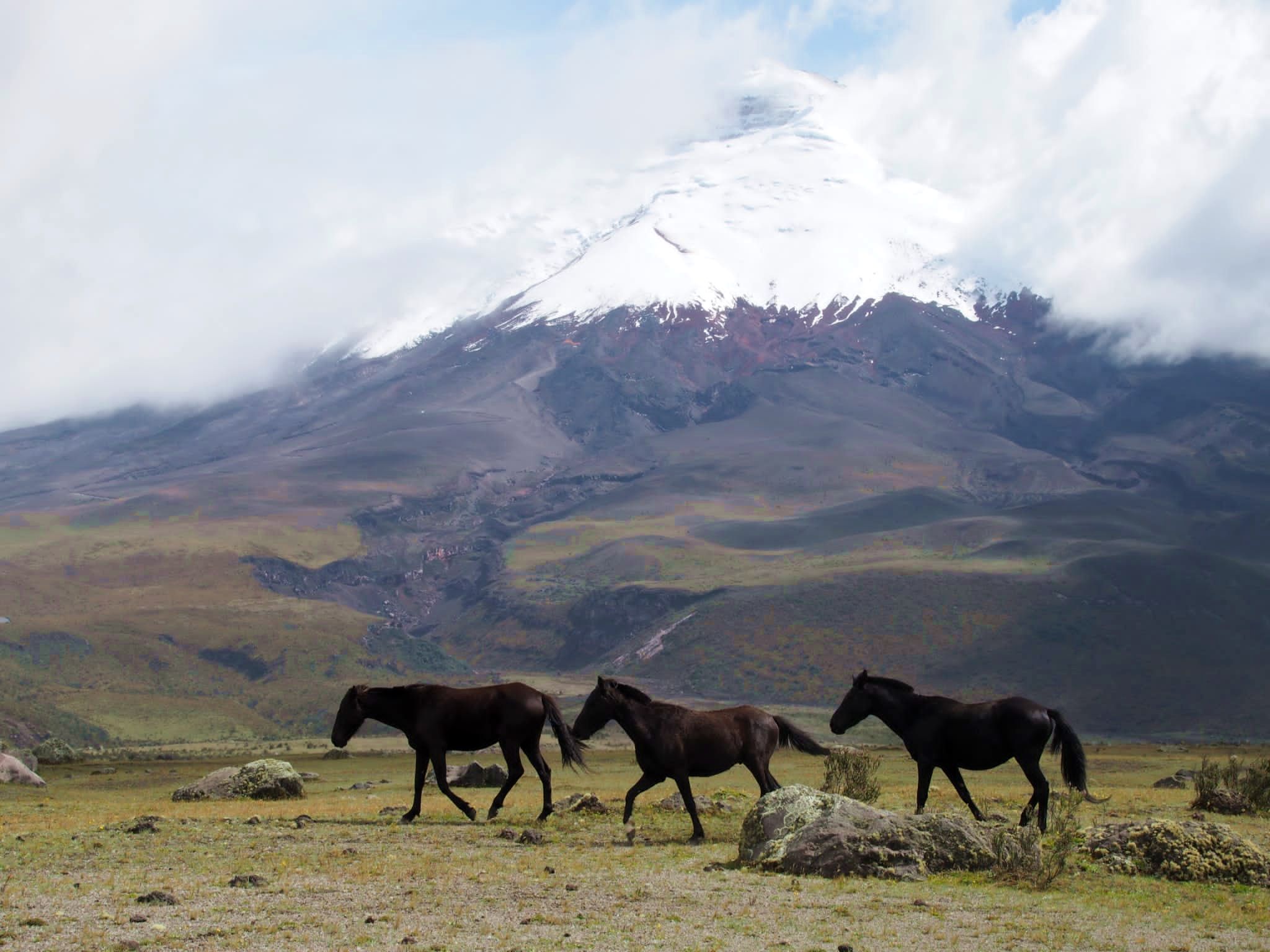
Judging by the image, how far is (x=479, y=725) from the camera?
23.5 metres

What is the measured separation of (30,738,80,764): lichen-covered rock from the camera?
178 feet

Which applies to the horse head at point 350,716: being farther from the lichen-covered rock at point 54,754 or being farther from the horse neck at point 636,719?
the lichen-covered rock at point 54,754

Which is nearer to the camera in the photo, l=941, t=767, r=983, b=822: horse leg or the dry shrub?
the dry shrub

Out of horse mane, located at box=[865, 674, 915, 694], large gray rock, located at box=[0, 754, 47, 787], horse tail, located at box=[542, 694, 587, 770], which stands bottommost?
large gray rock, located at box=[0, 754, 47, 787]

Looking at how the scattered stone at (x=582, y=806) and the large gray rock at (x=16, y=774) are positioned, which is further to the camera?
the large gray rock at (x=16, y=774)

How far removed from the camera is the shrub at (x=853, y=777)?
84.8 ft

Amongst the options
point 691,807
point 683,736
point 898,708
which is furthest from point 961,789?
point 683,736

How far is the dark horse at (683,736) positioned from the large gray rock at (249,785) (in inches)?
440

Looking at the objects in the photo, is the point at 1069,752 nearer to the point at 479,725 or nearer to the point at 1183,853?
the point at 1183,853

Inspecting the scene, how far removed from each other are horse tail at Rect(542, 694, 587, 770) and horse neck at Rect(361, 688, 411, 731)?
2471mm

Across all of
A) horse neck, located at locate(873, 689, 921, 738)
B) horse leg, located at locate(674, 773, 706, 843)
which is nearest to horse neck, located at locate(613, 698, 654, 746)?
horse leg, located at locate(674, 773, 706, 843)

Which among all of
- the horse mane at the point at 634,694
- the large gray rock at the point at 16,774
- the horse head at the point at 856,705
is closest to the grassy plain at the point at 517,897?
the horse mane at the point at 634,694

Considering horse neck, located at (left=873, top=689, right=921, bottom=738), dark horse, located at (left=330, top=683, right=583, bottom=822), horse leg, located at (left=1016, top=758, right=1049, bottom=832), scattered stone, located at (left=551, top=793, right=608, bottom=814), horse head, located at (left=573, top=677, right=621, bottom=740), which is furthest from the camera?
scattered stone, located at (left=551, top=793, right=608, bottom=814)

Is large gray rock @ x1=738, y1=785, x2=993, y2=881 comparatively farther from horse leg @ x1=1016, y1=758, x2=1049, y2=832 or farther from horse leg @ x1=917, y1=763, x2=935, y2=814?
horse leg @ x1=917, y1=763, x2=935, y2=814
